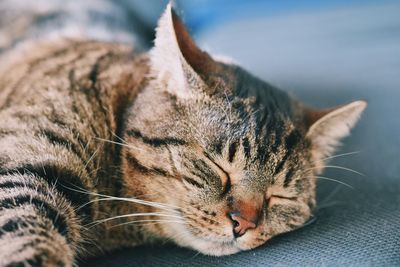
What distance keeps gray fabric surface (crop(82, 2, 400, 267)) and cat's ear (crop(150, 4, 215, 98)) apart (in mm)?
426

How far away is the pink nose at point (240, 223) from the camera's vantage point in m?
1.13

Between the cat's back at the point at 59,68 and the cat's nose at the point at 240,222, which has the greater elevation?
the cat's back at the point at 59,68

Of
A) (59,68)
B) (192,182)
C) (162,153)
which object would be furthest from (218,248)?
(59,68)

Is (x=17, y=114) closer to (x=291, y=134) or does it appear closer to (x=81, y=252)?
(x=81, y=252)

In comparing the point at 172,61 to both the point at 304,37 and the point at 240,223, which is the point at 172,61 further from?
the point at 304,37

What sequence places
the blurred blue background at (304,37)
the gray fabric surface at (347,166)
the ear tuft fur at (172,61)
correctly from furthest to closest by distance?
the blurred blue background at (304,37) < the ear tuft fur at (172,61) < the gray fabric surface at (347,166)

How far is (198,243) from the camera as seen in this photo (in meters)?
1.18

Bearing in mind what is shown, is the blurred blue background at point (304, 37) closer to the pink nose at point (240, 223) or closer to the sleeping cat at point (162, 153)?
the sleeping cat at point (162, 153)

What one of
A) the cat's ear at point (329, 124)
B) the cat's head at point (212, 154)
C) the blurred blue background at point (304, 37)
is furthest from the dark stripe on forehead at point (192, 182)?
the blurred blue background at point (304, 37)

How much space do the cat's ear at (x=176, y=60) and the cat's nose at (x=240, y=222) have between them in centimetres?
34

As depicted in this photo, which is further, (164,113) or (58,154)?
(164,113)

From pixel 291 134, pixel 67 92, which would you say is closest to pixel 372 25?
pixel 291 134

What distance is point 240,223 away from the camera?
1.13m

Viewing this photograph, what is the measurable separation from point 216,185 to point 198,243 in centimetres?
15
